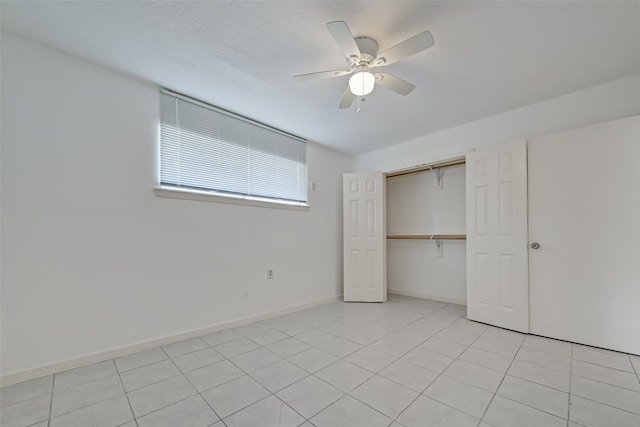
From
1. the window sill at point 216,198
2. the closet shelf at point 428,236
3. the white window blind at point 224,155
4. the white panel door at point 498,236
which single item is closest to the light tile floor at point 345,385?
the white panel door at point 498,236

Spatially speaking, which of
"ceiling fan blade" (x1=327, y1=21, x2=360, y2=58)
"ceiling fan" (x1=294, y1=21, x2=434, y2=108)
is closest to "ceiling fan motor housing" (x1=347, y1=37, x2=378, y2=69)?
"ceiling fan" (x1=294, y1=21, x2=434, y2=108)

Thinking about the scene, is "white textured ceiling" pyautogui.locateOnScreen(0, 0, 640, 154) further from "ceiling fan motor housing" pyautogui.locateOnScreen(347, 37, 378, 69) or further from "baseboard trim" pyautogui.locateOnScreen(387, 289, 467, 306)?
"baseboard trim" pyautogui.locateOnScreen(387, 289, 467, 306)

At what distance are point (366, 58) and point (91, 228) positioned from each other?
261cm

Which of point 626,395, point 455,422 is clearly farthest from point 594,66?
point 455,422

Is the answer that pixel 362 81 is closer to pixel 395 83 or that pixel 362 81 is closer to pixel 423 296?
pixel 395 83

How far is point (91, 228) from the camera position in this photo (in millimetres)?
2182

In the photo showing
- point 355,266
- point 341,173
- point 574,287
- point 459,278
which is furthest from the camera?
point 341,173

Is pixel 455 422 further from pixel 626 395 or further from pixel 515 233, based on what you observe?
pixel 515 233

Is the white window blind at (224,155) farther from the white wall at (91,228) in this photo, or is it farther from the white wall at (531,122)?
the white wall at (531,122)

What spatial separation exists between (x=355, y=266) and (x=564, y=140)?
2936mm

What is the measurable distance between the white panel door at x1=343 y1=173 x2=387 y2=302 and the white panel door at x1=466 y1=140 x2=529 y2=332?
4.12ft

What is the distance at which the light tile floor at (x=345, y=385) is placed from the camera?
1485 millimetres

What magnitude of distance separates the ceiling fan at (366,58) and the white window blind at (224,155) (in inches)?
56.0

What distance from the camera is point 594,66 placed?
227cm
